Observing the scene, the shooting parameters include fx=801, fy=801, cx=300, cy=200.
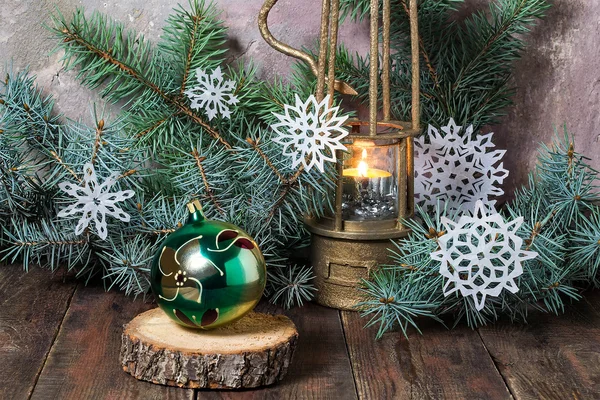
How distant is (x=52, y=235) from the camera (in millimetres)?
1274

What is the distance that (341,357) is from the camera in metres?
1.07

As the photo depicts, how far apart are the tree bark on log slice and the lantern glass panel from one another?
305mm

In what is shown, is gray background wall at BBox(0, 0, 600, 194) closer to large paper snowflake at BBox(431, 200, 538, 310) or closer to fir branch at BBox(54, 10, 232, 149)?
fir branch at BBox(54, 10, 232, 149)

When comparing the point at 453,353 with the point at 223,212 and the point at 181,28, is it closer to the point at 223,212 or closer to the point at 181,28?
the point at 223,212

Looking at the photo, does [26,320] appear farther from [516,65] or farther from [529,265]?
[516,65]

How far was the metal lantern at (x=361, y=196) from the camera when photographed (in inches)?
47.9

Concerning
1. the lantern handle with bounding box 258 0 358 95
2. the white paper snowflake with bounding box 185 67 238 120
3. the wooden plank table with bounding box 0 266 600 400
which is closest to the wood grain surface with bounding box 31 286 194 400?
the wooden plank table with bounding box 0 266 600 400

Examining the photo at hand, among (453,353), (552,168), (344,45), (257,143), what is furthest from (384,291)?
(344,45)

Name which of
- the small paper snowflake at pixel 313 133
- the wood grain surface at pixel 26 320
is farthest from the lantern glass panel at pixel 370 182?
the wood grain surface at pixel 26 320

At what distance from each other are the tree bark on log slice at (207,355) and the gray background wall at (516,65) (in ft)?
1.95

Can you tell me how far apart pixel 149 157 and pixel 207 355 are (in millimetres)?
466

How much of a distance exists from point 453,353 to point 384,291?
13cm

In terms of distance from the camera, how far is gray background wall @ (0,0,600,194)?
142cm

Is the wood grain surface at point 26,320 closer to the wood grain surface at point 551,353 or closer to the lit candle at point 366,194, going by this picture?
the lit candle at point 366,194
